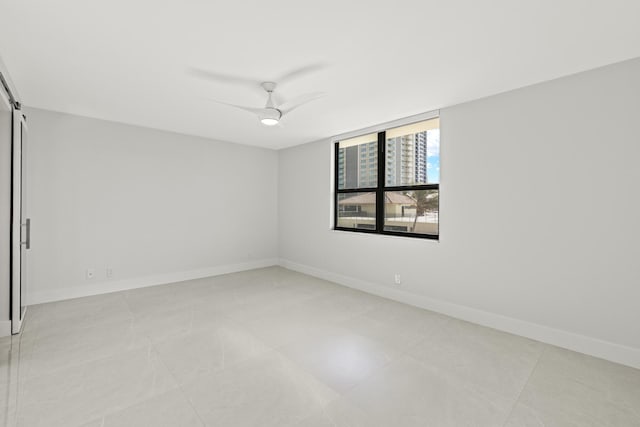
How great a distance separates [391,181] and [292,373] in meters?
2.90

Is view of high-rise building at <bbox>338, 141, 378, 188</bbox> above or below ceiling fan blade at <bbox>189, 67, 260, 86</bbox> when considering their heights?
below

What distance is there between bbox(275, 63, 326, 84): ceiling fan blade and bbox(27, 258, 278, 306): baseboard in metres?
3.70

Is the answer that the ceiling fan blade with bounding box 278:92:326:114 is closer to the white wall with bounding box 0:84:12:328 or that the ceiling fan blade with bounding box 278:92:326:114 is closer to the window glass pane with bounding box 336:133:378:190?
the window glass pane with bounding box 336:133:378:190

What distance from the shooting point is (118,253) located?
432 cm

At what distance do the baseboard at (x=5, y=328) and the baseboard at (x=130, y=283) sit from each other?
105cm

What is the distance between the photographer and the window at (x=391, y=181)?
3.77 metres

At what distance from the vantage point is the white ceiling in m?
1.81

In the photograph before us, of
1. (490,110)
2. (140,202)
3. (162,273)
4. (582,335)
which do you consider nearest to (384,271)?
(582,335)

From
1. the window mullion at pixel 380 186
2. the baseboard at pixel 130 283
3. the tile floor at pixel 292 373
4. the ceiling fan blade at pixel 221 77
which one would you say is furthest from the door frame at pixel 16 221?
the window mullion at pixel 380 186

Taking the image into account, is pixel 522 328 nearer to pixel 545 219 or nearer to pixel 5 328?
pixel 545 219

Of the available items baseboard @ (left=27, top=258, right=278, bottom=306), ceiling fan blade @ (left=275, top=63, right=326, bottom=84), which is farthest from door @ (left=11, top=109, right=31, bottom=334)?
ceiling fan blade @ (left=275, top=63, right=326, bottom=84)

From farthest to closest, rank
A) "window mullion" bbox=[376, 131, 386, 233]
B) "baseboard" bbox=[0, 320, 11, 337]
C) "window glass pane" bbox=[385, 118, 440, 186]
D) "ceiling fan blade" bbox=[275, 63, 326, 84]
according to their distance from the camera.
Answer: "window mullion" bbox=[376, 131, 386, 233] < "window glass pane" bbox=[385, 118, 440, 186] < "baseboard" bbox=[0, 320, 11, 337] < "ceiling fan blade" bbox=[275, 63, 326, 84]

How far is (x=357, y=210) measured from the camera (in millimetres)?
4785

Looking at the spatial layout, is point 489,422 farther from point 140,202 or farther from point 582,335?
point 140,202
